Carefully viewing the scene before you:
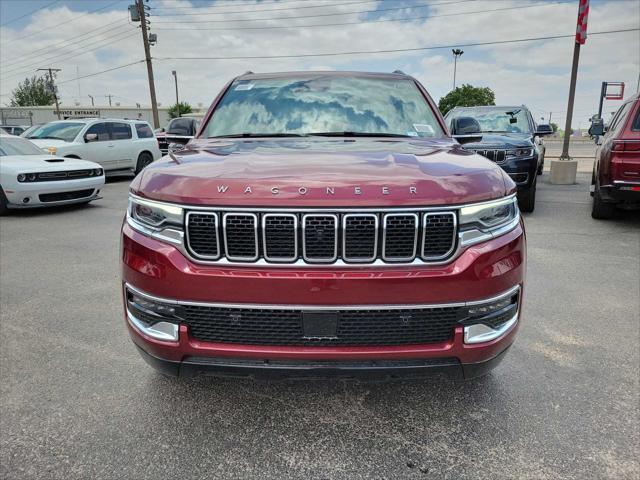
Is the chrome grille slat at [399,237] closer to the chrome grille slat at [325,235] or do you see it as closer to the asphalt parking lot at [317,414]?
the chrome grille slat at [325,235]

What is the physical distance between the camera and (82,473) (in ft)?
6.84

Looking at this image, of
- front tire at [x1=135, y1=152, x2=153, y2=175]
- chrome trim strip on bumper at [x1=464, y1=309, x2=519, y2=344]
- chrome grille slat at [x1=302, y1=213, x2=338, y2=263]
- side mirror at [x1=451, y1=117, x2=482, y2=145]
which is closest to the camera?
chrome grille slat at [x1=302, y1=213, x2=338, y2=263]

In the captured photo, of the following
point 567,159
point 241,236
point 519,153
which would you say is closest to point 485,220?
point 241,236

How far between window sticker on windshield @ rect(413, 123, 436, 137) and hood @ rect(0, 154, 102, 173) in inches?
294

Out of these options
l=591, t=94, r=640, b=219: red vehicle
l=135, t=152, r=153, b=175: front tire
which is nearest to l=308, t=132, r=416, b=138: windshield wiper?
l=591, t=94, r=640, b=219: red vehicle

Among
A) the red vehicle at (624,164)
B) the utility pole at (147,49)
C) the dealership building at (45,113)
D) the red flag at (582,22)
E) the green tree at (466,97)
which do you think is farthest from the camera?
the dealership building at (45,113)

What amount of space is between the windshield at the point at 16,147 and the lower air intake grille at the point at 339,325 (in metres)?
8.86

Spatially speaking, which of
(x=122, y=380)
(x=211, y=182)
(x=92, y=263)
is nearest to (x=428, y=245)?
(x=211, y=182)

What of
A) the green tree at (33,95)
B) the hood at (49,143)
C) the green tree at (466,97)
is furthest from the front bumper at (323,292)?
the green tree at (33,95)

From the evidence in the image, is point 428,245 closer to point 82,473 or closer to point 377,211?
point 377,211

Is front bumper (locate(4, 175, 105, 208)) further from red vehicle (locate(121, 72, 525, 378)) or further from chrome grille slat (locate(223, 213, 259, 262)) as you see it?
chrome grille slat (locate(223, 213, 259, 262))

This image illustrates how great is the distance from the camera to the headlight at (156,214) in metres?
2.00

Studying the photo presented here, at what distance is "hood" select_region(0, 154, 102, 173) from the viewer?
8172mm

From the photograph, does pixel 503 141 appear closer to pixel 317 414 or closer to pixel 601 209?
pixel 601 209
